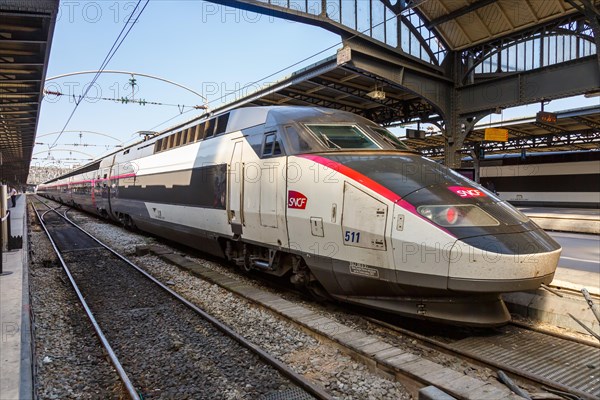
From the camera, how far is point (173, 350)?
5.00m

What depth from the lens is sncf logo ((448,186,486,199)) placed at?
4930 mm

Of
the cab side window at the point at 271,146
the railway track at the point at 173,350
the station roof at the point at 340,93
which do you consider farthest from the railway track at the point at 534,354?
the station roof at the point at 340,93

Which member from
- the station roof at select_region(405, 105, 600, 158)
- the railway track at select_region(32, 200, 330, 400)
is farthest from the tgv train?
the station roof at select_region(405, 105, 600, 158)

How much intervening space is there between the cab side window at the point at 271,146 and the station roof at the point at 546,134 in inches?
701

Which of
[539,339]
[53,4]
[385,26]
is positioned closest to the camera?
[539,339]

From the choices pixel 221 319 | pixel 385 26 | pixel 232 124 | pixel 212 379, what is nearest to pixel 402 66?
pixel 385 26

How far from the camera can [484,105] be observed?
48.2 ft

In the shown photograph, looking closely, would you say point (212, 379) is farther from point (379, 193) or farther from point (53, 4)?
point (53, 4)

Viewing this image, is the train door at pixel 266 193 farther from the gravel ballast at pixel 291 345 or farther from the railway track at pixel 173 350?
the railway track at pixel 173 350

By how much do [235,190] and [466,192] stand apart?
3.84 meters

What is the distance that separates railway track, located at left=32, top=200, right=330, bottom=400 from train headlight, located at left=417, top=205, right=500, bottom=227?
2065 mm

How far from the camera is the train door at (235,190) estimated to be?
23.5 ft

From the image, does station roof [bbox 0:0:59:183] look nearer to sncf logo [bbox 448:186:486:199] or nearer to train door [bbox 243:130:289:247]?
train door [bbox 243:130:289:247]

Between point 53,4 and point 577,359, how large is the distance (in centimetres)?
912
